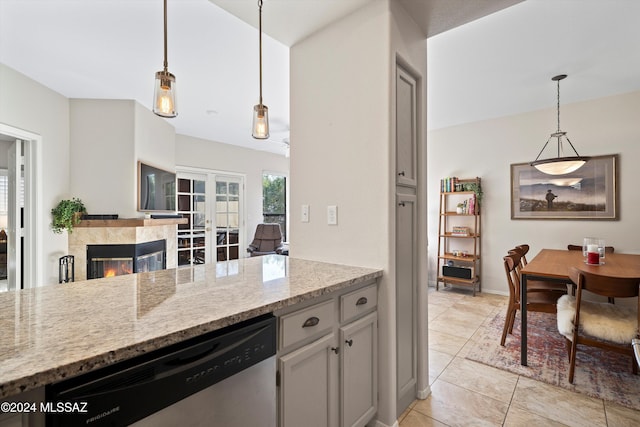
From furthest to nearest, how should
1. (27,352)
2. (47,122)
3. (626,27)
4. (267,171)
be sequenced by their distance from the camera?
(267,171), (47,122), (626,27), (27,352)

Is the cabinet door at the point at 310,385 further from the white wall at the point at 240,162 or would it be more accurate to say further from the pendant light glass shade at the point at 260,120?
the white wall at the point at 240,162

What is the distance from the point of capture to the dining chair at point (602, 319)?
6.53 ft

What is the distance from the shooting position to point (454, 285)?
4.95 metres

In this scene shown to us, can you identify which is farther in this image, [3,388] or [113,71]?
[113,71]

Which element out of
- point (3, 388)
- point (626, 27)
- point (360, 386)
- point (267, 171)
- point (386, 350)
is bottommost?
point (360, 386)

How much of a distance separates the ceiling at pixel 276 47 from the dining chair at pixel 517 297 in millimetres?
1881

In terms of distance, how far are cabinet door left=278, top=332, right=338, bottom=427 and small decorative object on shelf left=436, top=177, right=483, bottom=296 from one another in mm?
3716

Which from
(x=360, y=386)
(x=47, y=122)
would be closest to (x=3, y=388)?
(x=360, y=386)

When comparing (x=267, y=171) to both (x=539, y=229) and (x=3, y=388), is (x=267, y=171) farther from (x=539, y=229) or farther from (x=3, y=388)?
(x=3, y=388)

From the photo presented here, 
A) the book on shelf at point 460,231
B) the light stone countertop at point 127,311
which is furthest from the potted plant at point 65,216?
the book on shelf at point 460,231

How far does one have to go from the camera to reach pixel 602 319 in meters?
2.12

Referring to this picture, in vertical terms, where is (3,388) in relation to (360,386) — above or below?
above

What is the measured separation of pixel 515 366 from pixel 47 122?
17.6 feet

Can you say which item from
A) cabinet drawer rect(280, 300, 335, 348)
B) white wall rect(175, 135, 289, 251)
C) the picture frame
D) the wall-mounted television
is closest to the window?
white wall rect(175, 135, 289, 251)
